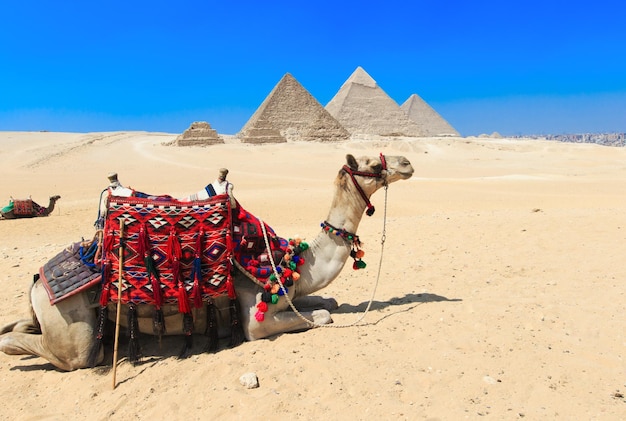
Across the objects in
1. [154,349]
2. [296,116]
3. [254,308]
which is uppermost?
[296,116]

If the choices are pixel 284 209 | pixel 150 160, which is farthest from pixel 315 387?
pixel 150 160

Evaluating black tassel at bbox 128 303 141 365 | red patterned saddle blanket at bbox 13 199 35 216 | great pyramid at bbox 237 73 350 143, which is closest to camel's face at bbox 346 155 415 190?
black tassel at bbox 128 303 141 365

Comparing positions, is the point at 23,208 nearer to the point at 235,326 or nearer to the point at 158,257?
the point at 158,257

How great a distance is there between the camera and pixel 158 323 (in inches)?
135

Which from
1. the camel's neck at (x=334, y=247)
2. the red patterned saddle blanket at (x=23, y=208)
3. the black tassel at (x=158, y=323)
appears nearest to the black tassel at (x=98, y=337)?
the black tassel at (x=158, y=323)

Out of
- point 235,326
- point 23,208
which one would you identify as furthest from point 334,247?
point 23,208

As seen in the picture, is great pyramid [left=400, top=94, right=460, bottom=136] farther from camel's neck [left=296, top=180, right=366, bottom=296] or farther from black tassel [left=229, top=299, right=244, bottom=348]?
black tassel [left=229, top=299, right=244, bottom=348]

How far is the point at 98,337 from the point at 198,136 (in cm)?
5002

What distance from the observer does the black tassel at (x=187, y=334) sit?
3.49 m

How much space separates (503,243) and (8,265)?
7271mm

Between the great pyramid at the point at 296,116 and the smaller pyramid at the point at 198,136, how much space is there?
12678mm

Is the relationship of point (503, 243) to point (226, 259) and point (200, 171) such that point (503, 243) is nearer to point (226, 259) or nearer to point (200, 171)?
point (226, 259)

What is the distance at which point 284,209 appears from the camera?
12242 mm

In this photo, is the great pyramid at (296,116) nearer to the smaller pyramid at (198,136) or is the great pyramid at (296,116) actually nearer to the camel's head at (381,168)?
the smaller pyramid at (198,136)
